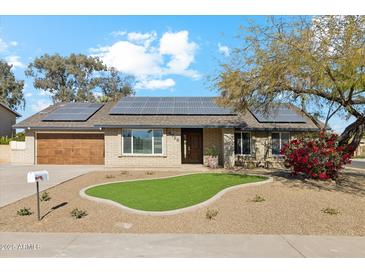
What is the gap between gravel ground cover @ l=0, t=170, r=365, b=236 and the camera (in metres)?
6.25

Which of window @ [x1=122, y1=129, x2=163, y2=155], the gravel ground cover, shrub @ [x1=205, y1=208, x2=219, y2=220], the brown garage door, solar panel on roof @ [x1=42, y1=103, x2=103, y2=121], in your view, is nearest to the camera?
the gravel ground cover

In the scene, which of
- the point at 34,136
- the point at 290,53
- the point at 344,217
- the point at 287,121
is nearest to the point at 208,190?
the point at 344,217

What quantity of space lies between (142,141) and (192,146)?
361 cm

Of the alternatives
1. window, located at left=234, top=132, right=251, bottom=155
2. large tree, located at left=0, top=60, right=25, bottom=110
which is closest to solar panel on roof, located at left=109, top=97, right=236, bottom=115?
window, located at left=234, top=132, right=251, bottom=155

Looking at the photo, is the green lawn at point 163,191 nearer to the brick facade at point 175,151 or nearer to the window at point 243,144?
the brick facade at point 175,151

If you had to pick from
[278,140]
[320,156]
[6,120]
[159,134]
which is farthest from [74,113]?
[320,156]

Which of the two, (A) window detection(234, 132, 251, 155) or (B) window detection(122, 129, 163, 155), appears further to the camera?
(A) window detection(234, 132, 251, 155)

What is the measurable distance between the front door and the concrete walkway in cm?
1356

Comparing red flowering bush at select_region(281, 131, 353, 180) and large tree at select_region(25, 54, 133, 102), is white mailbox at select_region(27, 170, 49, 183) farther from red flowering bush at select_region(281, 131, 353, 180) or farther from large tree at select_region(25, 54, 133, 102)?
large tree at select_region(25, 54, 133, 102)

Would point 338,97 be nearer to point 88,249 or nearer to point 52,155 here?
point 88,249

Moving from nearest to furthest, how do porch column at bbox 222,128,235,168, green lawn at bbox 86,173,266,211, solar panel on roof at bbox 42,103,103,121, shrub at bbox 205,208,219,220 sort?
shrub at bbox 205,208,219,220
green lawn at bbox 86,173,266,211
porch column at bbox 222,128,235,168
solar panel on roof at bbox 42,103,103,121

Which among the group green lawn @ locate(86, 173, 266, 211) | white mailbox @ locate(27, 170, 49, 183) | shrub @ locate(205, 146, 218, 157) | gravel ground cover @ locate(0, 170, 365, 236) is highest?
shrub @ locate(205, 146, 218, 157)

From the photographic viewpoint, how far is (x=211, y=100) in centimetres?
2216

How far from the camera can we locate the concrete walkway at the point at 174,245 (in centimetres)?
491
